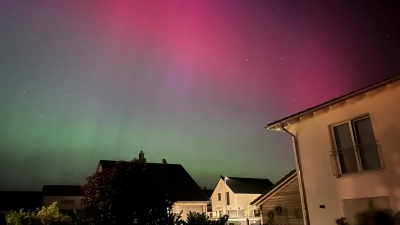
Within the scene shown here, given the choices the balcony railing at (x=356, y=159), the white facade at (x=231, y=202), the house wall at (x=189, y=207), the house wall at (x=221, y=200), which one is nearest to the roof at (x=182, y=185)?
the house wall at (x=189, y=207)

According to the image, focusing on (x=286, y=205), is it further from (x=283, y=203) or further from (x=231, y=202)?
(x=231, y=202)

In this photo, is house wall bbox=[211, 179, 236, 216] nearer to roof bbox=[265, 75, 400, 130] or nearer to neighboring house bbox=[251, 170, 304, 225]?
neighboring house bbox=[251, 170, 304, 225]

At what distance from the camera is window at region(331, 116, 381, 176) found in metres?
9.38

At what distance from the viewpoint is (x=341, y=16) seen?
490 inches

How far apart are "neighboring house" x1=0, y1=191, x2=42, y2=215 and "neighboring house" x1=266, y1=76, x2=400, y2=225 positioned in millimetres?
33651

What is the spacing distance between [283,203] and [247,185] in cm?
3001

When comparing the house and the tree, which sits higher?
the house

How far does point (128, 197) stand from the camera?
31.5ft

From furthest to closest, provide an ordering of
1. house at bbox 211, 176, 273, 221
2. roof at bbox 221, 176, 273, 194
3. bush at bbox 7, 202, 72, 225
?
roof at bbox 221, 176, 273, 194
house at bbox 211, 176, 273, 221
bush at bbox 7, 202, 72, 225

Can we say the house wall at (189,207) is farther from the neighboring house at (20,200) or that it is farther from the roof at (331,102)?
the neighboring house at (20,200)

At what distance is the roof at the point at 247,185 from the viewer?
40281 mm

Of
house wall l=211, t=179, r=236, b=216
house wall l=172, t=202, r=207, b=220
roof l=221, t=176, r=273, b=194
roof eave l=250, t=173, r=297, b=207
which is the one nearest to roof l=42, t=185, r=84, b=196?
house wall l=172, t=202, r=207, b=220

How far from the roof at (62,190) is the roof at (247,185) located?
18221 millimetres

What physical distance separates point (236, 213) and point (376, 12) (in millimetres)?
30243
